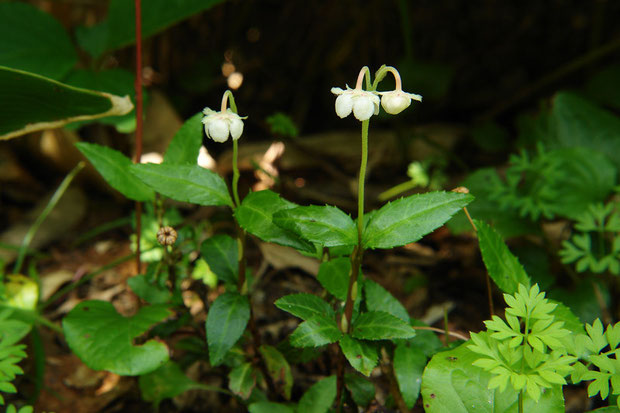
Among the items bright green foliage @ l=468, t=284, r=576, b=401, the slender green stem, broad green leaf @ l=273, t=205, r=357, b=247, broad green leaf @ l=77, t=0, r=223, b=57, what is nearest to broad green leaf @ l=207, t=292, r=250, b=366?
broad green leaf @ l=273, t=205, r=357, b=247

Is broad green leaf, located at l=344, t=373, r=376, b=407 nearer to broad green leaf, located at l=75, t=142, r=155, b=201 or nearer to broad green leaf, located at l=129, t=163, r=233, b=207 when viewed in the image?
broad green leaf, located at l=129, t=163, r=233, b=207

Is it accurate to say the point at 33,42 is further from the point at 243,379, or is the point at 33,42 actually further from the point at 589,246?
the point at 589,246

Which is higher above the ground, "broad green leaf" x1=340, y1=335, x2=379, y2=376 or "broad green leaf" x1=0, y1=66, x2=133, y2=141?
"broad green leaf" x1=0, y1=66, x2=133, y2=141

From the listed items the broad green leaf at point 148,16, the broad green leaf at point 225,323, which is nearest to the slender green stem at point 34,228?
the broad green leaf at point 148,16

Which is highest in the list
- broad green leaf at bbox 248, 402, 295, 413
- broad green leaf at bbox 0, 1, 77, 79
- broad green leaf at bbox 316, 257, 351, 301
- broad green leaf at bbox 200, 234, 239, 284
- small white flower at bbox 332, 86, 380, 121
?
broad green leaf at bbox 0, 1, 77, 79

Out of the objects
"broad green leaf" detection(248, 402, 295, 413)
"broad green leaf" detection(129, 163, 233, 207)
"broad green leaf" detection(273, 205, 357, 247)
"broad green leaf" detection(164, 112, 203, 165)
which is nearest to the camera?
"broad green leaf" detection(273, 205, 357, 247)
